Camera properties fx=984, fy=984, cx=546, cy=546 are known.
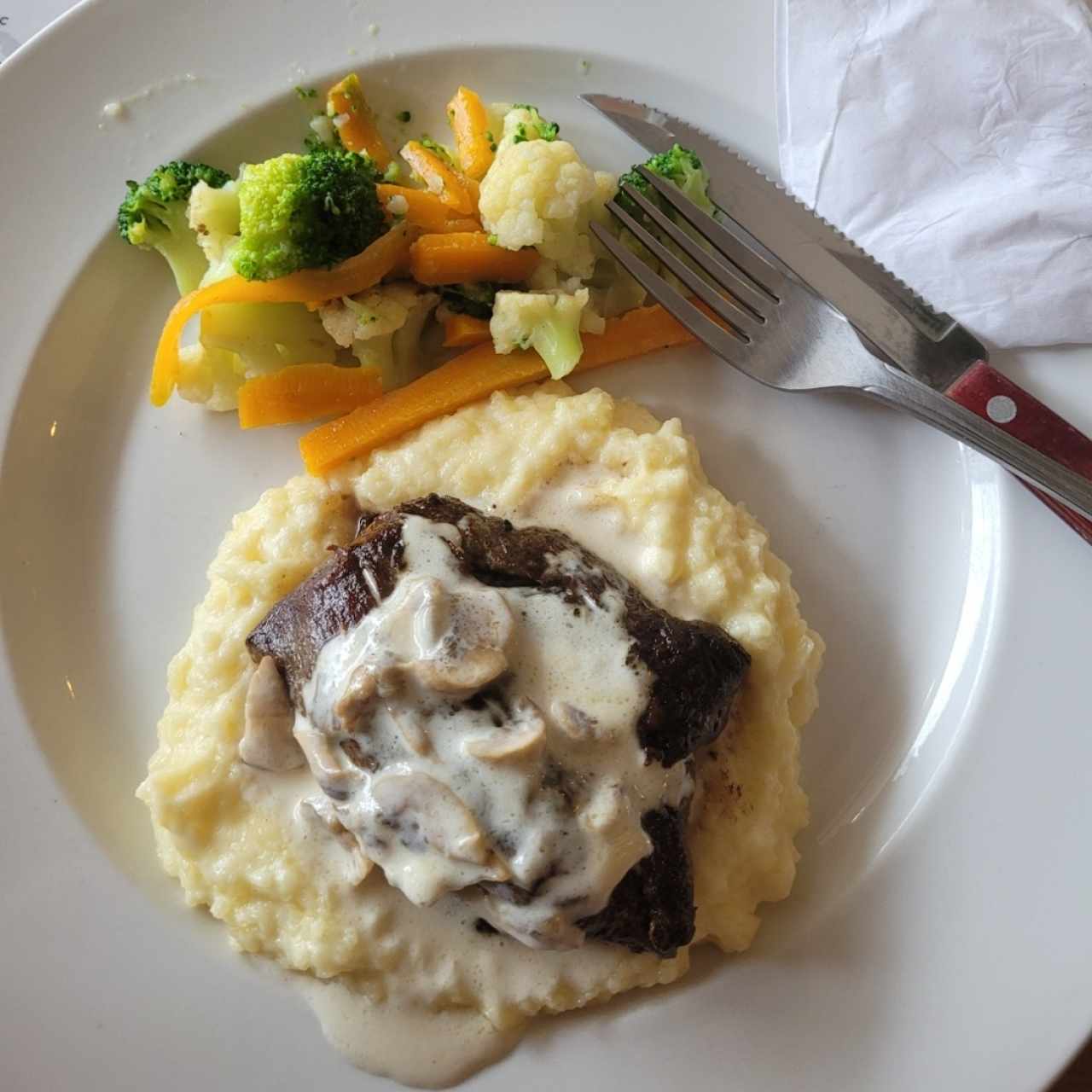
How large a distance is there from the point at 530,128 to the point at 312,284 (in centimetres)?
91

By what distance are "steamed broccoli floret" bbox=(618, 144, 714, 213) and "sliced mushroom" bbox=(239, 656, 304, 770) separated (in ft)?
6.43

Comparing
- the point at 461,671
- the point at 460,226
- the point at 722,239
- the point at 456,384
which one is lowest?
the point at 461,671

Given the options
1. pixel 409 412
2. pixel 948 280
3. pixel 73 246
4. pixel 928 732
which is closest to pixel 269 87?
pixel 73 246

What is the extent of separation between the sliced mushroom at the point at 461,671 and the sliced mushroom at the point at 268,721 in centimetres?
54

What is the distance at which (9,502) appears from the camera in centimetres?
334

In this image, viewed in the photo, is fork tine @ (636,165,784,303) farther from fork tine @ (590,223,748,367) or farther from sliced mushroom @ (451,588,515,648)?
sliced mushroom @ (451,588,515,648)

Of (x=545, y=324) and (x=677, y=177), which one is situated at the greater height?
(x=677, y=177)

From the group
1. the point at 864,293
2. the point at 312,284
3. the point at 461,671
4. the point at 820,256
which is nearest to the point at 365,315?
the point at 312,284

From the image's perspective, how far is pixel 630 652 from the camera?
2672mm

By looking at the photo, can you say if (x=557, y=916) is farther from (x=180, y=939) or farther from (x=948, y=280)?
(x=948, y=280)

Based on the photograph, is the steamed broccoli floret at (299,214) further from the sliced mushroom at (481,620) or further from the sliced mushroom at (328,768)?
the sliced mushroom at (328,768)

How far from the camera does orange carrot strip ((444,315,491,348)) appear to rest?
3320 mm

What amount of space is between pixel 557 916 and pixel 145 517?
6.41ft

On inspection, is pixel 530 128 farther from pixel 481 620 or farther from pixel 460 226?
pixel 481 620
